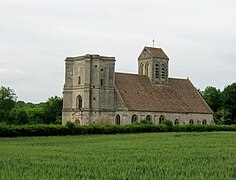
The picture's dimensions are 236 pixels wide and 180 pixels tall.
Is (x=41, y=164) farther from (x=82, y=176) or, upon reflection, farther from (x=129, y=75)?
(x=129, y=75)

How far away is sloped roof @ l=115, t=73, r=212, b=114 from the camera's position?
91438mm

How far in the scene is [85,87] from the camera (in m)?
89.8

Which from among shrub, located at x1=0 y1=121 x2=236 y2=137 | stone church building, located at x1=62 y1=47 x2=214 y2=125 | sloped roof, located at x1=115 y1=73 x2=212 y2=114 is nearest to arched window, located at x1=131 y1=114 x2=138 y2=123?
Answer: stone church building, located at x1=62 y1=47 x2=214 y2=125

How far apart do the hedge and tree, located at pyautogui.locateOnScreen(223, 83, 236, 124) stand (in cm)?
2434

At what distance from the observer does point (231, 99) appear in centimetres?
11369

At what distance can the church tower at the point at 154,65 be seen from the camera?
10062 centimetres

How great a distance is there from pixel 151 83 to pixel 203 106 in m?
11.3

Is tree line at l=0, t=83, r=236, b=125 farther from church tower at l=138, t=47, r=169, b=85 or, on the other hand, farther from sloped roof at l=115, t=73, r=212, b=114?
church tower at l=138, t=47, r=169, b=85

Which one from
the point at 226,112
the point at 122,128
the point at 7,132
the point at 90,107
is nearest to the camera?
the point at 7,132

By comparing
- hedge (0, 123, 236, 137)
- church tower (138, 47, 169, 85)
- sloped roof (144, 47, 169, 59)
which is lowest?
hedge (0, 123, 236, 137)

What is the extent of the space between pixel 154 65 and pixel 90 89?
16.7 m

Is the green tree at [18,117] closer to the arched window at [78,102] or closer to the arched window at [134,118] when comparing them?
the arched window at [78,102]

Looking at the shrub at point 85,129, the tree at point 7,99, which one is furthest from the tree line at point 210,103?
the shrub at point 85,129

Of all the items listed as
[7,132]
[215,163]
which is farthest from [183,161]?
[7,132]
